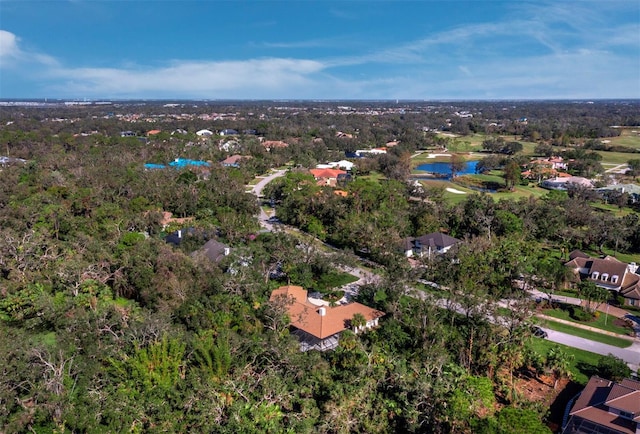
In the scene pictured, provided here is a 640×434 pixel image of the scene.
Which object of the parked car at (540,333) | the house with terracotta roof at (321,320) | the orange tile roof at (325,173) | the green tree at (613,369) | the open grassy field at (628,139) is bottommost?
the parked car at (540,333)

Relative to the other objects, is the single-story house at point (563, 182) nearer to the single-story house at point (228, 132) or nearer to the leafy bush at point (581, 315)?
the leafy bush at point (581, 315)

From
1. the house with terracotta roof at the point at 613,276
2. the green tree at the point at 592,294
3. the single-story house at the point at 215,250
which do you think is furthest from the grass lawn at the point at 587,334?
the single-story house at the point at 215,250

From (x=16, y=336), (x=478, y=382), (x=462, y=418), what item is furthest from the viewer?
(x=16, y=336)

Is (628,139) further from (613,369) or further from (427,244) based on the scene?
(613,369)

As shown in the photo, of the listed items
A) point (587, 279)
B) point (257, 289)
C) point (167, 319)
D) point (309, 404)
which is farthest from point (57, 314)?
point (587, 279)

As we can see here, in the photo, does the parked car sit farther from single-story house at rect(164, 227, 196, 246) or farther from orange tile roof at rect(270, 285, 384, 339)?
single-story house at rect(164, 227, 196, 246)

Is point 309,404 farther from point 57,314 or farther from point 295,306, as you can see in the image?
point 57,314
